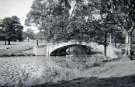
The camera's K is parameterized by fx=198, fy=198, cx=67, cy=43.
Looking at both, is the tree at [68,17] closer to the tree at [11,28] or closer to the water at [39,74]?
the water at [39,74]

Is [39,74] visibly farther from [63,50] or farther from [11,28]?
[11,28]

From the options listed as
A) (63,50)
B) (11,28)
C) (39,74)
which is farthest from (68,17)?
(11,28)

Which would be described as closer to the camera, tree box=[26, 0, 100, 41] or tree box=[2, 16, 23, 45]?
tree box=[26, 0, 100, 41]

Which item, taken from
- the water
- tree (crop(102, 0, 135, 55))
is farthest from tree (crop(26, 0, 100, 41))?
the water

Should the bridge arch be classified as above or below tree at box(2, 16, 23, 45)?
below

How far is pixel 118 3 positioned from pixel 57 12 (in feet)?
20.6

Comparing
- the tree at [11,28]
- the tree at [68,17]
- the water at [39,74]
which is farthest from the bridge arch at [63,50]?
the tree at [11,28]

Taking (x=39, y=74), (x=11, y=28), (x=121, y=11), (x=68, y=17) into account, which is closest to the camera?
(x=39, y=74)

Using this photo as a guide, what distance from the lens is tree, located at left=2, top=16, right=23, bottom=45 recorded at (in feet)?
212

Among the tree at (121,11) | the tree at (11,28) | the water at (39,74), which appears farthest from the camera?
the tree at (11,28)

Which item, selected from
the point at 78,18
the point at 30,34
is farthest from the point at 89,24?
the point at 30,34

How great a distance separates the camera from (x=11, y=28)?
67562 millimetres

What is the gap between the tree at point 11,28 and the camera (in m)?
64.6

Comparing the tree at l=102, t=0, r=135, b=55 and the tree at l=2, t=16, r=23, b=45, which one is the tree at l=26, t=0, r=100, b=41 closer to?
the tree at l=102, t=0, r=135, b=55
